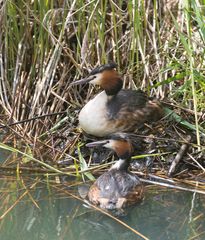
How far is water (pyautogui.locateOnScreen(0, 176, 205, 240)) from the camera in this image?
329 cm

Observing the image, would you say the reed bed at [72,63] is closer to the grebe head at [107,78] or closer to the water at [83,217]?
the grebe head at [107,78]

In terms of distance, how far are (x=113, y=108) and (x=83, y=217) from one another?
1.12 metres

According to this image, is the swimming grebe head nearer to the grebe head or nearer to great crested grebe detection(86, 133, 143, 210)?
great crested grebe detection(86, 133, 143, 210)

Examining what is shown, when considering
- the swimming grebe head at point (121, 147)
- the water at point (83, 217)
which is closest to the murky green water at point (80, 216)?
the water at point (83, 217)

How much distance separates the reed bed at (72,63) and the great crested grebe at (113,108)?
134 millimetres

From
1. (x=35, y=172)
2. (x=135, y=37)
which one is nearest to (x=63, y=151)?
(x=35, y=172)

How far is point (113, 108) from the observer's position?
14.3 feet

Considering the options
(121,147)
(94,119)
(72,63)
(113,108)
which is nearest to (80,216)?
(121,147)

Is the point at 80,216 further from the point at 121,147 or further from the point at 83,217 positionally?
the point at 121,147

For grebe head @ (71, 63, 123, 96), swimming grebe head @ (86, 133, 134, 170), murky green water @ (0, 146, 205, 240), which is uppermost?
grebe head @ (71, 63, 123, 96)

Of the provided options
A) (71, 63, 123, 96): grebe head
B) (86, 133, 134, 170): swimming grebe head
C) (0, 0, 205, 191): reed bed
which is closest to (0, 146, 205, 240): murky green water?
(86, 133, 134, 170): swimming grebe head

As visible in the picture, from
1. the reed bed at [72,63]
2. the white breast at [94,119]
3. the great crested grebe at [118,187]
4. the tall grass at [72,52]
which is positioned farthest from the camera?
the tall grass at [72,52]

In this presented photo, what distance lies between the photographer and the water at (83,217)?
329 centimetres

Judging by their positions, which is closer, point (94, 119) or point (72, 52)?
point (94, 119)
